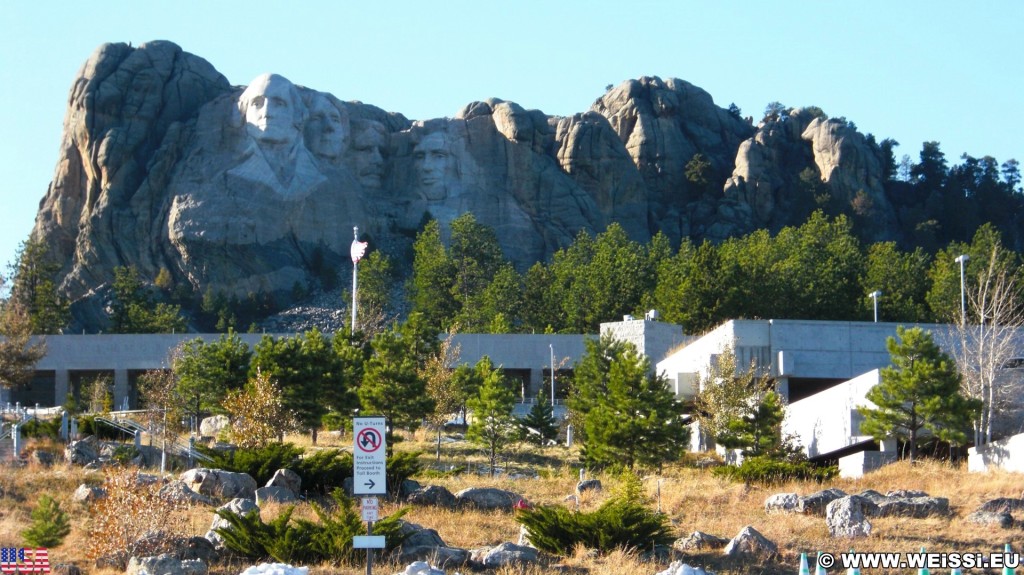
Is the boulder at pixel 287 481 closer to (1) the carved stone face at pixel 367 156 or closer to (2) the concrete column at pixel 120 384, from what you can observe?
(2) the concrete column at pixel 120 384

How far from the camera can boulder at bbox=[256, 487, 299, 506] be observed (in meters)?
22.8

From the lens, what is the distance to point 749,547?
18.7m

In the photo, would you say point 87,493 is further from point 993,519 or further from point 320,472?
point 993,519

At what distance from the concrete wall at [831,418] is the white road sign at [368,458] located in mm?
21791

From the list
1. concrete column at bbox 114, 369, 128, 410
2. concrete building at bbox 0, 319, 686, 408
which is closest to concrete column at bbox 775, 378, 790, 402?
concrete building at bbox 0, 319, 686, 408

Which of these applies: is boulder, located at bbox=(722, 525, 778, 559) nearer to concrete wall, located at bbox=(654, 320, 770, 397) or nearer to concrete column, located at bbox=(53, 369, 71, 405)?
concrete wall, located at bbox=(654, 320, 770, 397)

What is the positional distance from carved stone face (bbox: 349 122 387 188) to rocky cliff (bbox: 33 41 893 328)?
0.41 ft

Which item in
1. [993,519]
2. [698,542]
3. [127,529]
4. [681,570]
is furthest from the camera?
[993,519]

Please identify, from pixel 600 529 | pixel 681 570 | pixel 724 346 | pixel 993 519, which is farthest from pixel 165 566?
pixel 724 346

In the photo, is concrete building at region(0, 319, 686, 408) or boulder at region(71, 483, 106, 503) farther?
concrete building at region(0, 319, 686, 408)

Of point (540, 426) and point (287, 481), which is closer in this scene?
point (287, 481)

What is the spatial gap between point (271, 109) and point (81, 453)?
2480 inches

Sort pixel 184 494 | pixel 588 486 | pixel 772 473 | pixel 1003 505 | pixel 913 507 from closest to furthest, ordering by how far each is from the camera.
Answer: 1. pixel 1003 505
2. pixel 913 507
3. pixel 184 494
4. pixel 588 486
5. pixel 772 473

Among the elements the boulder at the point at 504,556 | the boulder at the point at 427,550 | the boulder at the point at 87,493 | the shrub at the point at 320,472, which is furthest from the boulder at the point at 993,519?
the boulder at the point at 87,493
